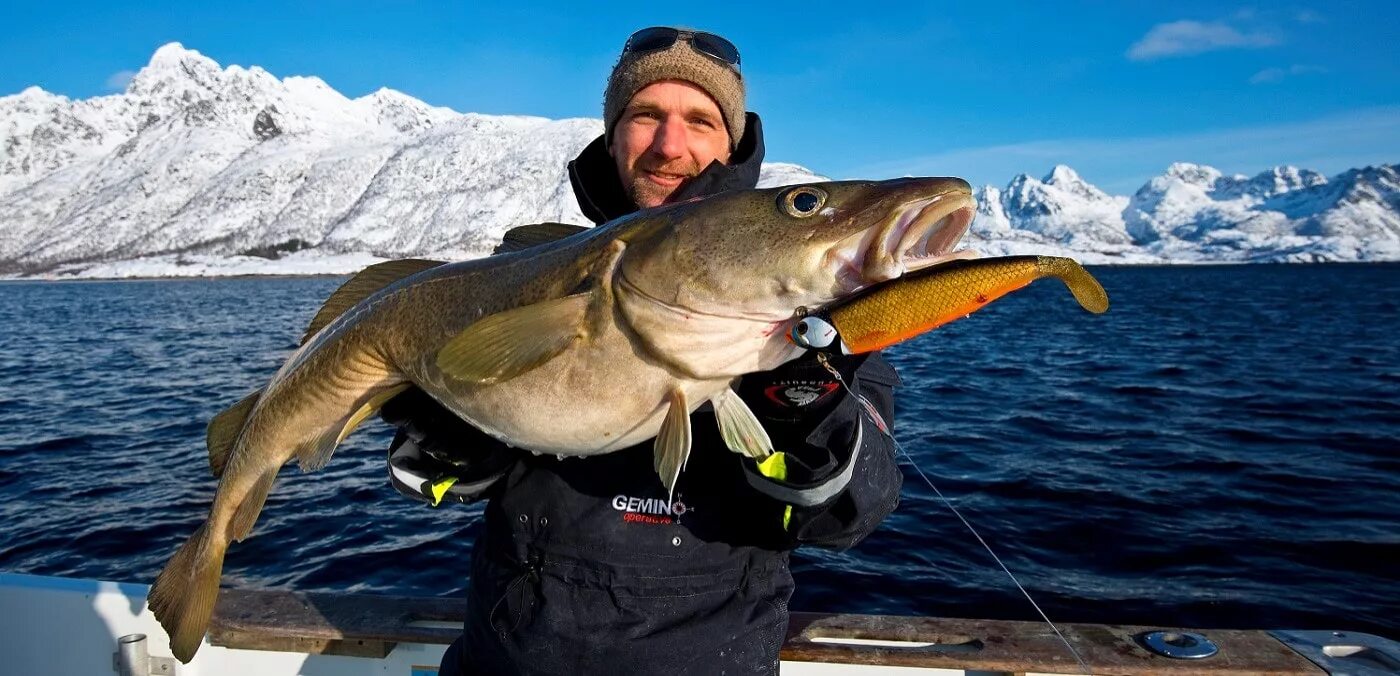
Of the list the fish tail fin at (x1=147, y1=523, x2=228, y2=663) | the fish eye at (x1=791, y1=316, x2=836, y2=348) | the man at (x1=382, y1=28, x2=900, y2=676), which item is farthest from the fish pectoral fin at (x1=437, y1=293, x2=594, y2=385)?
the fish tail fin at (x1=147, y1=523, x2=228, y2=663)

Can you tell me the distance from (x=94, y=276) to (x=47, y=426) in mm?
174851

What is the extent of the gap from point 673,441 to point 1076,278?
1.26m

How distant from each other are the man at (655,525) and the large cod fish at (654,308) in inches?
6.3

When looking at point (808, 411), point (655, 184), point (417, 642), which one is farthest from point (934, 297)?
point (417, 642)

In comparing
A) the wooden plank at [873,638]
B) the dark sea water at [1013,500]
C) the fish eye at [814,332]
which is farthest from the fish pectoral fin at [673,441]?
the dark sea water at [1013,500]

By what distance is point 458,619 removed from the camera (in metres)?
4.60

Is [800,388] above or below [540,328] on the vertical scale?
below

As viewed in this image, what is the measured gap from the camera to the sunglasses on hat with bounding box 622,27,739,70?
13.7 feet

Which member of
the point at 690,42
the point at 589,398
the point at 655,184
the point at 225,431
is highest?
the point at 690,42

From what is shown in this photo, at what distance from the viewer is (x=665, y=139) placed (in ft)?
12.5

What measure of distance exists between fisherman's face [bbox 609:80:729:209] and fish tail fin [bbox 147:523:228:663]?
246 centimetres

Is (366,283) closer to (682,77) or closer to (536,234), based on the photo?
(536,234)

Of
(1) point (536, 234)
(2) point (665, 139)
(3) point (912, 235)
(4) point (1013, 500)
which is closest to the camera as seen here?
(3) point (912, 235)

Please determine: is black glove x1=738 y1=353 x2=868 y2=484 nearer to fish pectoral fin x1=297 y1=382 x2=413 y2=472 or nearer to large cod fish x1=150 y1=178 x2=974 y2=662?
large cod fish x1=150 y1=178 x2=974 y2=662
